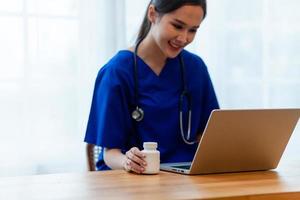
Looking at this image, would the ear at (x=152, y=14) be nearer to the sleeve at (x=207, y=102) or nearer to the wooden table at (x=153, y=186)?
the sleeve at (x=207, y=102)

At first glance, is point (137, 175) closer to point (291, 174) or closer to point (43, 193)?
point (43, 193)

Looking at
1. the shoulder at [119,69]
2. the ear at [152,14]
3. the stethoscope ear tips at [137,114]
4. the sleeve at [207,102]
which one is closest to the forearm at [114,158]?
the stethoscope ear tips at [137,114]

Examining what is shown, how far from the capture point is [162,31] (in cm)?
170

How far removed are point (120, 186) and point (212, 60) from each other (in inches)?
58.6

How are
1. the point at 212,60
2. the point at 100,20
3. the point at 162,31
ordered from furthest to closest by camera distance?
the point at 212,60, the point at 100,20, the point at 162,31

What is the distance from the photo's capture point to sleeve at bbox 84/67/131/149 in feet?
5.28

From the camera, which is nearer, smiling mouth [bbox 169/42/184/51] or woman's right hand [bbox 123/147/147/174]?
woman's right hand [bbox 123/147/147/174]

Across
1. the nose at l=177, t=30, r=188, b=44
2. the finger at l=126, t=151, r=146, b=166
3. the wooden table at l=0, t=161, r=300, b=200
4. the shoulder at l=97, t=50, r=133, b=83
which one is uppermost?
the nose at l=177, t=30, r=188, b=44

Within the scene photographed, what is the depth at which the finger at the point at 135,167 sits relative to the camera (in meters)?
1.34

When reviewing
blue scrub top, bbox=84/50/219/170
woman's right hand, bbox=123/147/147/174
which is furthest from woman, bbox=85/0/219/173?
woman's right hand, bbox=123/147/147/174

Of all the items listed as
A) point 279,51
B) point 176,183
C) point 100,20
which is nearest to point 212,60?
point 279,51

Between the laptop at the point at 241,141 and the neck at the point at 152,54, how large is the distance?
43 cm

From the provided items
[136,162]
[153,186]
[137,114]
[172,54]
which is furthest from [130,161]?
[172,54]

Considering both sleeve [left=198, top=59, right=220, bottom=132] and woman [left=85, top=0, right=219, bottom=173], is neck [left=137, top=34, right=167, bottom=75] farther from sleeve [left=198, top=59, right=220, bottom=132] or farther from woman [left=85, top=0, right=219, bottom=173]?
sleeve [left=198, top=59, right=220, bottom=132]
